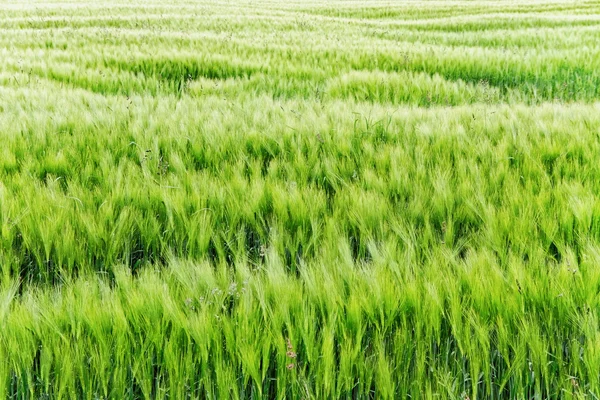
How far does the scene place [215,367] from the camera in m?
0.92

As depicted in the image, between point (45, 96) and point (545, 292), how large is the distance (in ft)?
11.6

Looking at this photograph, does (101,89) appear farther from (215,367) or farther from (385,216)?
(215,367)

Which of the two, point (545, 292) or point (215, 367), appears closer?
point (215, 367)

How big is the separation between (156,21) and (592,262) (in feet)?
42.9

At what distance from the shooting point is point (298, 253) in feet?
4.80

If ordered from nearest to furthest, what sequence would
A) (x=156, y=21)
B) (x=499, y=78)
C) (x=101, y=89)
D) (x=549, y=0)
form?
(x=101, y=89)
(x=499, y=78)
(x=156, y=21)
(x=549, y=0)

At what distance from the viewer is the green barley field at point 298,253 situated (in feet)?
3.04

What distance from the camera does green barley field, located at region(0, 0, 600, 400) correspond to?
93cm

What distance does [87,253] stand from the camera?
1.46m

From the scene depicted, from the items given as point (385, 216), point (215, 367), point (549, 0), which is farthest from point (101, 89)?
point (549, 0)

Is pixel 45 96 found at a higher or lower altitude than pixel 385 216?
higher

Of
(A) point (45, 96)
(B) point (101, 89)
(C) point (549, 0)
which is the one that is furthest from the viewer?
(C) point (549, 0)

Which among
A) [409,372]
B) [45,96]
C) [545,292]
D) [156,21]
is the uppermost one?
[156,21]

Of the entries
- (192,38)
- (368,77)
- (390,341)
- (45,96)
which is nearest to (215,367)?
(390,341)
